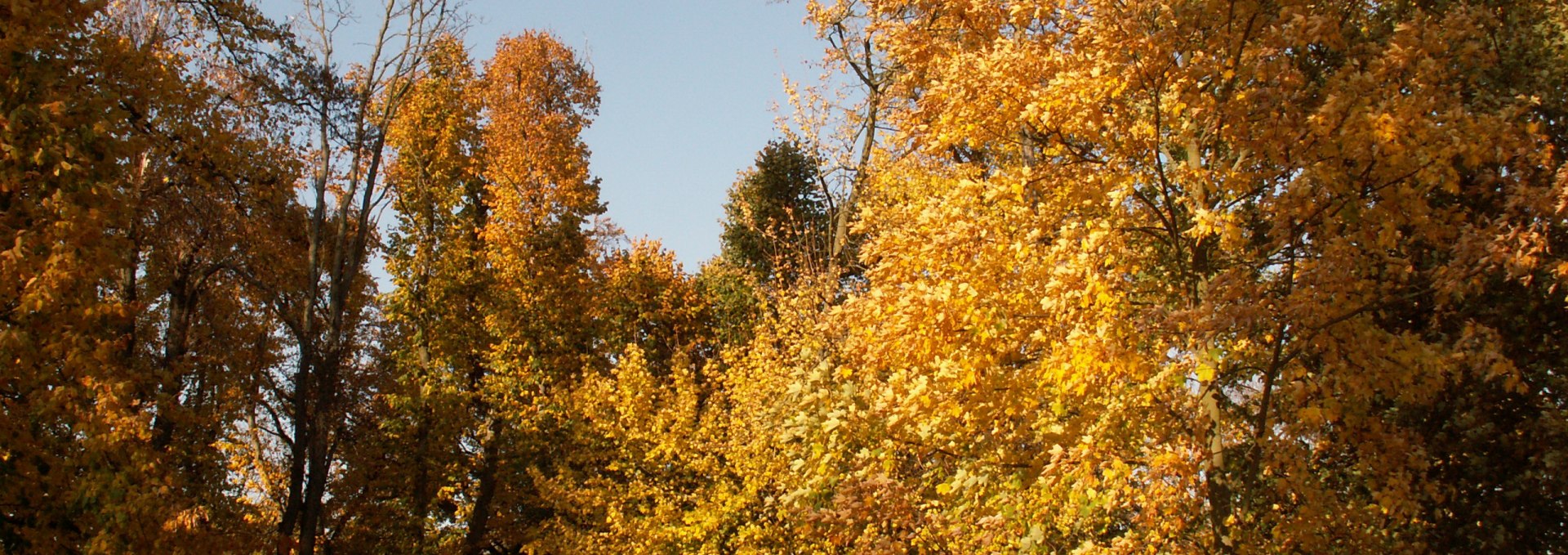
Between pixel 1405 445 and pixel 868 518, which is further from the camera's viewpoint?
pixel 868 518

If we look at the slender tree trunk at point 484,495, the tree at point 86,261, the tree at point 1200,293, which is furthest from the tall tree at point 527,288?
the tree at point 1200,293

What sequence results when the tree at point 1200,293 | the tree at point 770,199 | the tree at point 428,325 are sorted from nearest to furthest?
the tree at point 1200,293 < the tree at point 428,325 < the tree at point 770,199

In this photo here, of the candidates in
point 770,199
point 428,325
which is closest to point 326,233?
point 428,325

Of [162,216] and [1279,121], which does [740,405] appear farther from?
[1279,121]

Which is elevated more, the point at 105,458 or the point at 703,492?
the point at 703,492

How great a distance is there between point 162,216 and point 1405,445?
12.6 metres

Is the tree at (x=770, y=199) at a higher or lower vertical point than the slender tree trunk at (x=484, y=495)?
higher

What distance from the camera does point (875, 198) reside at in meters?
16.8

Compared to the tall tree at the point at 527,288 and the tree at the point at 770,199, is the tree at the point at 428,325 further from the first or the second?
the tree at the point at 770,199


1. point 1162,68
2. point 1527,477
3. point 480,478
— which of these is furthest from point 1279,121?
point 480,478

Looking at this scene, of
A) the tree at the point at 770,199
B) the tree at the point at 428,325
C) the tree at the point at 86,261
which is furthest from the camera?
the tree at the point at 770,199

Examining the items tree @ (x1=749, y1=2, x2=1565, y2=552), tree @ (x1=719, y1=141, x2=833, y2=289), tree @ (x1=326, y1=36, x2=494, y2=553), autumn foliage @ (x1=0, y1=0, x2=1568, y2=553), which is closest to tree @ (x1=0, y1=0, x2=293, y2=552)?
autumn foliage @ (x1=0, y1=0, x2=1568, y2=553)

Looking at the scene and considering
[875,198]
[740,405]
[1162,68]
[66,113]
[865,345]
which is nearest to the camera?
[1162,68]

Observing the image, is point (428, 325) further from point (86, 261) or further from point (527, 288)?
point (86, 261)
